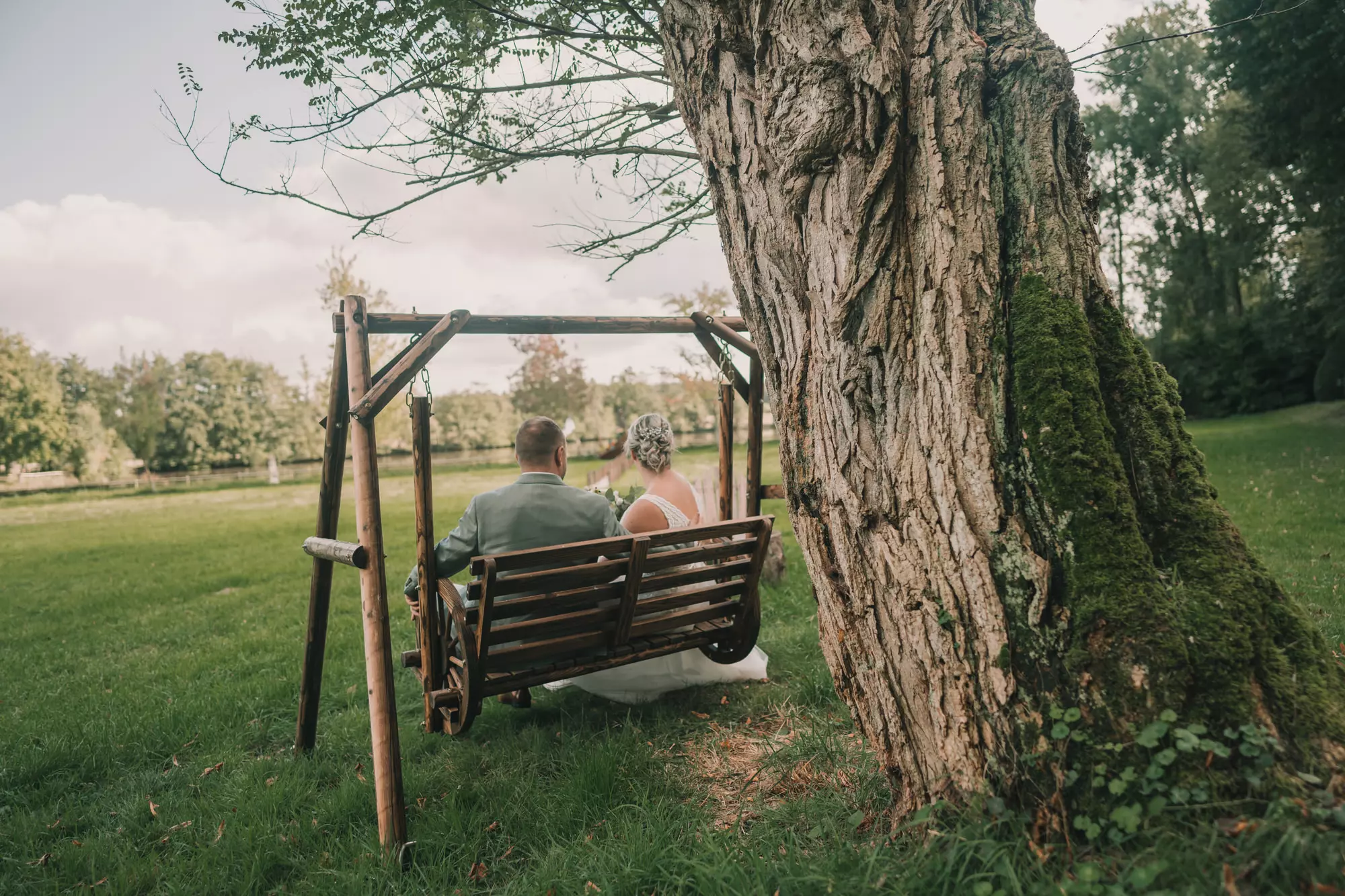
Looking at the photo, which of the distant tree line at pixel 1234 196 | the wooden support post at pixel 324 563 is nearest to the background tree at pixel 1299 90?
the distant tree line at pixel 1234 196

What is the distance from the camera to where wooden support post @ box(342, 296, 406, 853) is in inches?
125

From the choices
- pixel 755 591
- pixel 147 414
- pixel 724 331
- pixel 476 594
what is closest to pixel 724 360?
pixel 724 331

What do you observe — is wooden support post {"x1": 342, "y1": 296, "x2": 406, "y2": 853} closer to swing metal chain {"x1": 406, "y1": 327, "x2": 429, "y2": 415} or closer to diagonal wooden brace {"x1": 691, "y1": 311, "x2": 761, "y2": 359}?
swing metal chain {"x1": 406, "y1": 327, "x2": 429, "y2": 415}

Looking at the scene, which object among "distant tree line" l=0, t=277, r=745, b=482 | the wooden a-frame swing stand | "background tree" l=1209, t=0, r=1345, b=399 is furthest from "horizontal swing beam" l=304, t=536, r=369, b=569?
"distant tree line" l=0, t=277, r=745, b=482

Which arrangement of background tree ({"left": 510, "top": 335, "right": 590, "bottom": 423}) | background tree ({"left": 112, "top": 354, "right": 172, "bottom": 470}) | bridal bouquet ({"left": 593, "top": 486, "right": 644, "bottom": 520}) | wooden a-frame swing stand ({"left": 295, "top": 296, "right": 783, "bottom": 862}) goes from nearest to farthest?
wooden a-frame swing stand ({"left": 295, "top": 296, "right": 783, "bottom": 862})
bridal bouquet ({"left": 593, "top": 486, "right": 644, "bottom": 520})
background tree ({"left": 510, "top": 335, "right": 590, "bottom": 423})
background tree ({"left": 112, "top": 354, "right": 172, "bottom": 470})

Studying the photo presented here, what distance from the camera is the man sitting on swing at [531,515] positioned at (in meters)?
3.88

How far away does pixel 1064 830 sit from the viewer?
2045 millimetres

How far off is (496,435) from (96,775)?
4991 cm

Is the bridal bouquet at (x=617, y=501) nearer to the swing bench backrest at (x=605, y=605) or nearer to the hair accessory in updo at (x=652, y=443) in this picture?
the hair accessory in updo at (x=652, y=443)

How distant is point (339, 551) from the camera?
3395 mm

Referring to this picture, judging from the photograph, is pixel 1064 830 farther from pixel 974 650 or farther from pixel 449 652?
pixel 449 652

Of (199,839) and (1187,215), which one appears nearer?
(199,839)

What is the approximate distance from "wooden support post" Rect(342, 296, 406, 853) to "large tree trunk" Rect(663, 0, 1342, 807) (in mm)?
1832

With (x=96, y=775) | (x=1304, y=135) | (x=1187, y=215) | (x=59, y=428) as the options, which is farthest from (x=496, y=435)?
(x=96, y=775)
